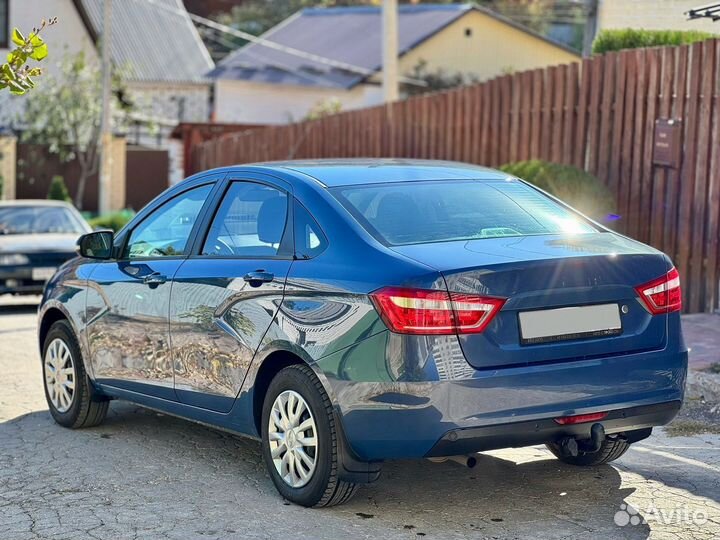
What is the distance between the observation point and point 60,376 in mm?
7758

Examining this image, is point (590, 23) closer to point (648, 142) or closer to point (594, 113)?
point (594, 113)

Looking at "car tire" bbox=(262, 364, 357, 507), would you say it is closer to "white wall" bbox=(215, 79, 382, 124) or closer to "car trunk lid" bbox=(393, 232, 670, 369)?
"car trunk lid" bbox=(393, 232, 670, 369)

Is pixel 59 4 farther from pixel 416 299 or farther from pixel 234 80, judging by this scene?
pixel 416 299

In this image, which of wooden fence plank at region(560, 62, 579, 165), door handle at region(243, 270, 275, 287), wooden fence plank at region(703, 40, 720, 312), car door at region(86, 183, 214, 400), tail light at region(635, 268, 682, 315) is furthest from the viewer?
wooden fence plank at region(560, 62, 579, 165)

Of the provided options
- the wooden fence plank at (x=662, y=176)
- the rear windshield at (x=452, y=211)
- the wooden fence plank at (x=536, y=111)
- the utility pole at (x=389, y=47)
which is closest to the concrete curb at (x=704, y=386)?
the rear windshield at (x=452, y=211)

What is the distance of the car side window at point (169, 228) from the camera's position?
6.79 meters

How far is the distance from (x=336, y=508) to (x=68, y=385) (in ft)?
8.66

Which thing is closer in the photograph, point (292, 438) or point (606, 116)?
point (292, 438)

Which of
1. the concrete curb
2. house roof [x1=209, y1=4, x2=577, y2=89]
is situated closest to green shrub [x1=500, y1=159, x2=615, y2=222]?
the concrete curb

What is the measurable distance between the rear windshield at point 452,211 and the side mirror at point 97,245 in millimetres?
1943

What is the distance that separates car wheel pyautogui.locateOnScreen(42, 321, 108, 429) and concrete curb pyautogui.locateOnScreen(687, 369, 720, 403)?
3.78m

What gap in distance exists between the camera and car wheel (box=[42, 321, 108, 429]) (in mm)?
7566

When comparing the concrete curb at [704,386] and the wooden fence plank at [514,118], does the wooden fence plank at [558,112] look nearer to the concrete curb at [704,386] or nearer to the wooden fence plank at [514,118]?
the wooden fence plank at [514,118]

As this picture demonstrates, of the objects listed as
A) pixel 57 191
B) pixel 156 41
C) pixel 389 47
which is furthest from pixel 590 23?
pixel 156 41
